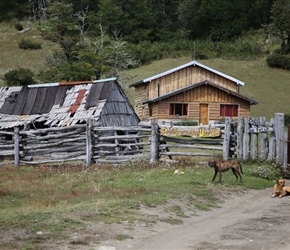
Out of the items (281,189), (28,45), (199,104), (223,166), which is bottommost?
(281,189)

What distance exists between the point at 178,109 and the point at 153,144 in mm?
28327

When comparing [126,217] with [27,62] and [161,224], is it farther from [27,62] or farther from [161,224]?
[27,62]

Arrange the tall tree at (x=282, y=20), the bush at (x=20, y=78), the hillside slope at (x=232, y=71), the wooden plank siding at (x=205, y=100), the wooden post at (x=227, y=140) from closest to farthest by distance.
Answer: the wooden post at (x=227, y=140) → the wooden plank siding at (x=205, y=100) → the hillside slope at (x=232, y=71) → the bush at (x=20, y=78) → the tall tree at (x=282, y=20)

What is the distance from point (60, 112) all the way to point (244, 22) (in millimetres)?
70439

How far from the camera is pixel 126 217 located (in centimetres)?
1255

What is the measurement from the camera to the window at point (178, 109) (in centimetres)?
5081

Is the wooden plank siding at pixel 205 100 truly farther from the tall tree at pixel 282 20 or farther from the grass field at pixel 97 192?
the tall tree at pixel 282 20

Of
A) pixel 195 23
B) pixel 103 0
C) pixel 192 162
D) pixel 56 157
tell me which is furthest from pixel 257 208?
Result: pixel 195 23

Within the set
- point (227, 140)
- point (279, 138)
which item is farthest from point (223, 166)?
point (227, 140)

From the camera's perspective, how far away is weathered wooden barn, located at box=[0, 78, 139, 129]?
31.3 meters

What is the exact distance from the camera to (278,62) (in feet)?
227

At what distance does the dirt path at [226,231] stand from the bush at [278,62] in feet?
182

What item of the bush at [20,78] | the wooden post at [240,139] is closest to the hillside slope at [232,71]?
the bush at [20,78]

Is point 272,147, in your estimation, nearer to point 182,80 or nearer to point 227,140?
point 227,140
